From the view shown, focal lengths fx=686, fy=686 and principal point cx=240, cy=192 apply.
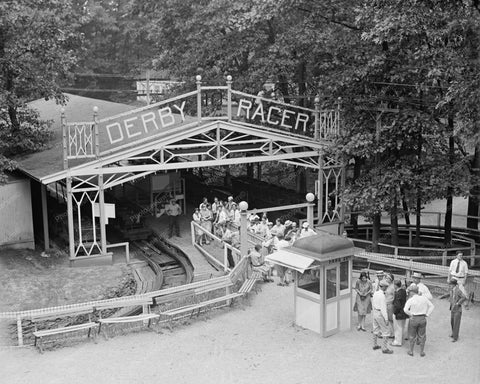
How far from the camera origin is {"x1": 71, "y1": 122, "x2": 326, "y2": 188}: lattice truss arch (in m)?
21.7

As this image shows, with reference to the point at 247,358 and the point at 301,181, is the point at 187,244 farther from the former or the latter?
the point at 247,358

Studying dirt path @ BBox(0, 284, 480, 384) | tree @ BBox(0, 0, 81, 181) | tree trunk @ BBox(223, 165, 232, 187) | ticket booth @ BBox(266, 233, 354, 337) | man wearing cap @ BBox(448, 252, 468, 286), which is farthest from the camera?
tree trunk @ BBox(223, 165, 232, 187)

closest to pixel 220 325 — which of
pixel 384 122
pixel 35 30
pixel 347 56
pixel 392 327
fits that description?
pixel 392 327

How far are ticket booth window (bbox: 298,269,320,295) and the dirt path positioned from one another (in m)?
0.93

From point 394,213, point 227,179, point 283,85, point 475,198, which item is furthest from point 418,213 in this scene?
point 227,179

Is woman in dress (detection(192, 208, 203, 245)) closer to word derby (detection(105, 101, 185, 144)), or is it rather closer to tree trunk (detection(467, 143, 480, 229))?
word derby (detection(105, 101, 185, 144))

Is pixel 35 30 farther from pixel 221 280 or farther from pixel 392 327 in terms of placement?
pixel 392 327

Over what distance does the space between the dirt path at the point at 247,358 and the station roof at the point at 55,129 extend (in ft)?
29.7

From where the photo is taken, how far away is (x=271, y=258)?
14.5 metres

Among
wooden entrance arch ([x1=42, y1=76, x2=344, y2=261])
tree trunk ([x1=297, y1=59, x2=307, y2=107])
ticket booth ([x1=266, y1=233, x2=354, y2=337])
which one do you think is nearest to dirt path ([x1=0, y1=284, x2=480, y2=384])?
ticket booth ([x1=266, y1=233, x2=354, y2=337])

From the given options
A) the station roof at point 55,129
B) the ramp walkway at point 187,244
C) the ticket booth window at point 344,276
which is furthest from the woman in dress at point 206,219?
the ticket booth window at point 344,276

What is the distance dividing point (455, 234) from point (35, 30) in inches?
654

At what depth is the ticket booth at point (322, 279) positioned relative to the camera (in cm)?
1370

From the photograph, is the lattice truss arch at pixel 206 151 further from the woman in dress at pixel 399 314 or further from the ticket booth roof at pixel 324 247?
the woman in dress at pixel 399 314
